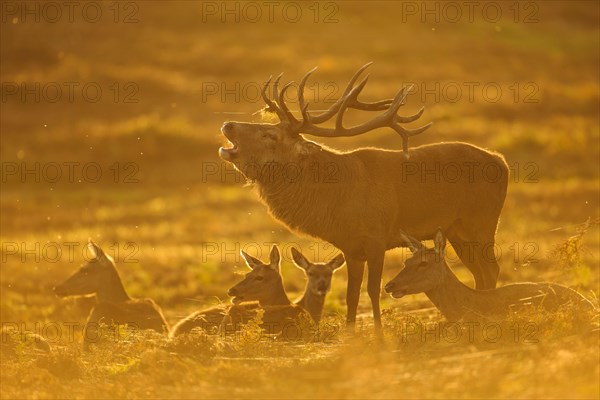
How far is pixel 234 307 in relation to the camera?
15.9 m

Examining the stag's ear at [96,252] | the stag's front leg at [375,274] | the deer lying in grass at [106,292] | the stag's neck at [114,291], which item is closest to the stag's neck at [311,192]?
the stag's front leg at [375,274]

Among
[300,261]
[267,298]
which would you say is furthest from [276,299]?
[300,261]

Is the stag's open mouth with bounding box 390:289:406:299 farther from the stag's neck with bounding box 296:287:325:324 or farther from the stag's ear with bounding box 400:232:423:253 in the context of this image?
the stag's neck with bounding box 296:287:325:324

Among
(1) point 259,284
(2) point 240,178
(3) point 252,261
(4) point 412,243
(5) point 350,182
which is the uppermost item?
(5) point 350,182

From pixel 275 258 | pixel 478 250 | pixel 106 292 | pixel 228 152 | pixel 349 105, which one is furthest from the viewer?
pixel 106 292

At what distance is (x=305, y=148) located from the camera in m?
15.4

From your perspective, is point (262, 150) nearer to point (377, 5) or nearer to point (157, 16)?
point (157, 16)

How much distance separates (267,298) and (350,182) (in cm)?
230

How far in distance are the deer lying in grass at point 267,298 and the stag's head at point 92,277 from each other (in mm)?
2051

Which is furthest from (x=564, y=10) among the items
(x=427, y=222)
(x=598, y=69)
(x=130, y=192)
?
(x=427, y=222)

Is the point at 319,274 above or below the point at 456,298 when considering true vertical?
below

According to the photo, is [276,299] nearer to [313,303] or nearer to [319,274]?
[313,303]

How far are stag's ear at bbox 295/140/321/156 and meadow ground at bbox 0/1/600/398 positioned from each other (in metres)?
0.92

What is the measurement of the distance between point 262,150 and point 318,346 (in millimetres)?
2516
